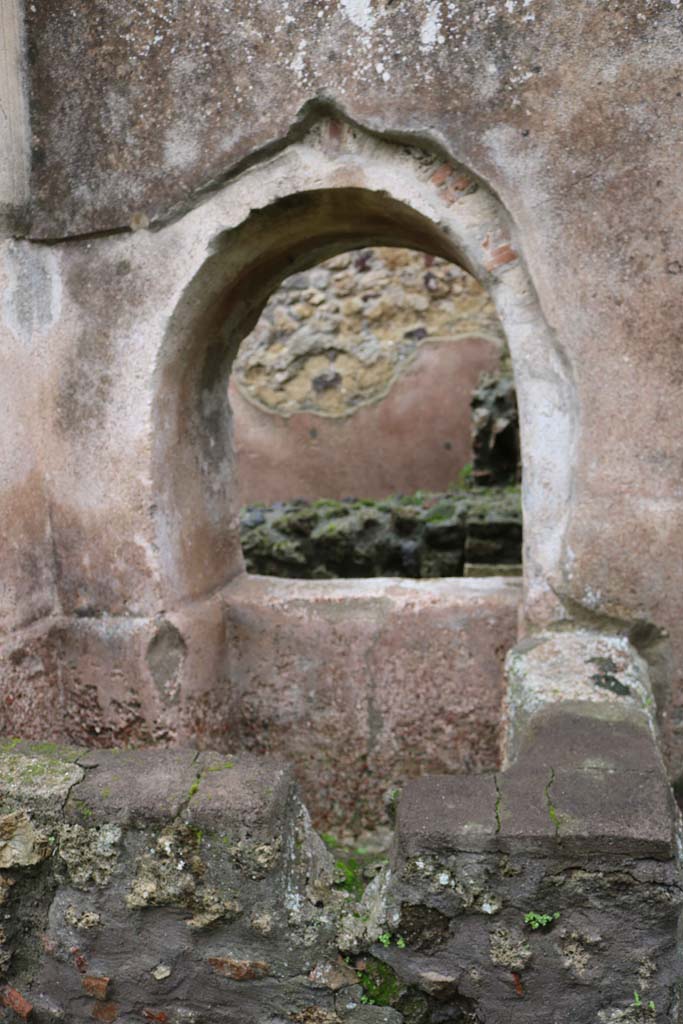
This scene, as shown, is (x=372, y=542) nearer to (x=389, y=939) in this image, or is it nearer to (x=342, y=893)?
(x=342, y=893)

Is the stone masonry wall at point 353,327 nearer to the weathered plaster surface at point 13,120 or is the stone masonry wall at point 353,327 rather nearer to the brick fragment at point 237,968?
the weathered plaster surface at point 13,120

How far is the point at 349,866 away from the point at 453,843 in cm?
152

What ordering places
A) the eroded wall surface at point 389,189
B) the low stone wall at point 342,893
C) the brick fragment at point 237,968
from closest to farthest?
1. the low stone wall at point 342,893
2. the brick fragment at point 237,968
3. the eroded wall surface at point 389,189

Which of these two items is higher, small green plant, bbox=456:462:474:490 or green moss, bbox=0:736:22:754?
small green plant, bbox=456:462:474:490

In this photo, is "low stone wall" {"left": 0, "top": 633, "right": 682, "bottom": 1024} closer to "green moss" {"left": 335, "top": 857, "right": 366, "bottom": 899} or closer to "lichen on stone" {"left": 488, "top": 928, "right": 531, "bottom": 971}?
"lichen on stone" {"left": 488, "top": 928, "right": 531, "bottom": 971}

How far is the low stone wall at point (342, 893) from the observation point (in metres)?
1.82

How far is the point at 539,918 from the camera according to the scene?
182 centimetres

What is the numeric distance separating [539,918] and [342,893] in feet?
1.65

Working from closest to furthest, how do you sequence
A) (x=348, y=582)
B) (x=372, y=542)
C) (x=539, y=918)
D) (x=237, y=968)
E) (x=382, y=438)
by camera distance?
(x=539, y=918) < (x=237, y=968) < (x=348, y=582) < (x=372, y=542) < (x=382, y=438)

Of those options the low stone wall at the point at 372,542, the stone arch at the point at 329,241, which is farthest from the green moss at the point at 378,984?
the low stone wall at the point at 372,542

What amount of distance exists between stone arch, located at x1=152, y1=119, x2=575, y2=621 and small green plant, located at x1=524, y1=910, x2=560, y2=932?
1176mm

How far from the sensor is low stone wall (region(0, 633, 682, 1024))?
1816 millimetres

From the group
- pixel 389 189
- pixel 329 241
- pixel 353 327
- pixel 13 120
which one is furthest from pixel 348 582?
pixel 353 327

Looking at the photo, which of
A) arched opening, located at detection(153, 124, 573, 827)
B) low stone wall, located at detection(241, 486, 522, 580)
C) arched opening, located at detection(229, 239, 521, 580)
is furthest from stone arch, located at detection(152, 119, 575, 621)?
arched opening, located at detection(229, 239, 521, 580)
